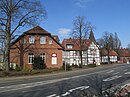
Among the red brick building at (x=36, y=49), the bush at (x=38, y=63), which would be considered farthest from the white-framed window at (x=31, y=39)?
the bush at (x=38, y=63)

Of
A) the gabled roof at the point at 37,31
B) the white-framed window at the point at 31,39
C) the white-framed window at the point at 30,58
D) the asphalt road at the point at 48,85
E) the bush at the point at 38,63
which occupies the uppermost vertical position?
the gabled roof at the point at 37,31

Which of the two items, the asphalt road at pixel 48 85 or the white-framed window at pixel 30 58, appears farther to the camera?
the white-framed window at pixel 30 58

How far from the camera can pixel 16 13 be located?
114ft

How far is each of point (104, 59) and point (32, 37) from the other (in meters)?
62.2

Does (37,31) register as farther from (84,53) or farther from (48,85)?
(84,53)

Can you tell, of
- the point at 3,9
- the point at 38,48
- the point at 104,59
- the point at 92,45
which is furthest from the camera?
the point at 104,59

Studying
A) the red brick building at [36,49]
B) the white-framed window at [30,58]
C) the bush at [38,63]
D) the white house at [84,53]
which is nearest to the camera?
the bush at [38,63]

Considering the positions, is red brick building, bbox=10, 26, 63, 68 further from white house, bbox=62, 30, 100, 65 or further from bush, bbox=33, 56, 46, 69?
white house, bbox=62, 30, 100, 65

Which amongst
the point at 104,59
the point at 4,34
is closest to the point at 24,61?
the point at 4,34

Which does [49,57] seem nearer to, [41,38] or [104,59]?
[41,38]

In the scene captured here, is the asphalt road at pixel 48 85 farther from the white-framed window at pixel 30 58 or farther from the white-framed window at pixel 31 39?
the white-framed window at pixel 31 39

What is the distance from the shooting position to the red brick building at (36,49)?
48.1 meters

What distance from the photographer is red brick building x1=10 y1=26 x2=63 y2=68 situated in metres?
48.1

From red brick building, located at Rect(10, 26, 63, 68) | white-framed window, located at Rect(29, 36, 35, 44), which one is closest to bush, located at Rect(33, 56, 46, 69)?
red brick building, located at Rect(10, 26, 63, 68)
